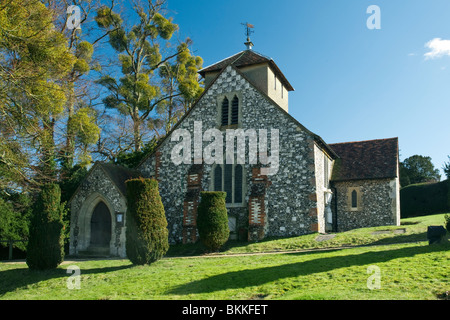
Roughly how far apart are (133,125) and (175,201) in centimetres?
1262

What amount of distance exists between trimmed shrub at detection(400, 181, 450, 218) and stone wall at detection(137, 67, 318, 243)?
16.8 metres

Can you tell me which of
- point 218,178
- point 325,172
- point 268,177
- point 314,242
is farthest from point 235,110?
point 314,242

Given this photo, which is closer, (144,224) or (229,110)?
(144,224)

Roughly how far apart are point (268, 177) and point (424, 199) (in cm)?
1843

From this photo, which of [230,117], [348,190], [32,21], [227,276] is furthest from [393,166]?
[32,21]

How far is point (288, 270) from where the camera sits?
39.9 feet

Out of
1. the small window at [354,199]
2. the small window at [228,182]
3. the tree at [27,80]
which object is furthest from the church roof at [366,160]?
the tree at [27,80]

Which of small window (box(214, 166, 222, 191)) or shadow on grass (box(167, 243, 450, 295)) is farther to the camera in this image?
small window (box(214, 166, 222, 191))

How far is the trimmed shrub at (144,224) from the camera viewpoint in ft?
52.2

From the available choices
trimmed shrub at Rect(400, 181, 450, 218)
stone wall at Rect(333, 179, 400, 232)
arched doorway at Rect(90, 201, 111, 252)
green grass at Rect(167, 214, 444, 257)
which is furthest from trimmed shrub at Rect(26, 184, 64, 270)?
trimmed shrub at Rect(400, 181, 450, 218)

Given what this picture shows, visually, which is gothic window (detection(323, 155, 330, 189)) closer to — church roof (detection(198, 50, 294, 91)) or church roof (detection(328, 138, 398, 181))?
church roof (detection(328, 138, 398, 181))

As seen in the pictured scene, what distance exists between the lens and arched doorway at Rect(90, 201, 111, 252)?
73.3 ft

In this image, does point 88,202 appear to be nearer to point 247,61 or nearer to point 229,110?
point 229,110
